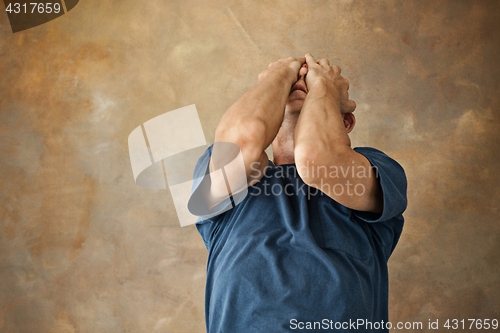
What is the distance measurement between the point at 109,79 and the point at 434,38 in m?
2.09

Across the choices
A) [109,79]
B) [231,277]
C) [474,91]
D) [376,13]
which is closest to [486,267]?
[474,91]

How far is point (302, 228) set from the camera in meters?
1.04

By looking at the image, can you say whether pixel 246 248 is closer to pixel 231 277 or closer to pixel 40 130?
pixel 231 277

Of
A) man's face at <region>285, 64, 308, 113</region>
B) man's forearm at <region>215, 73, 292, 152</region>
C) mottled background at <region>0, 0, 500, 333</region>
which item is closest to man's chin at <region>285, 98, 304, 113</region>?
man's face at <region>285, 64, 308, 113</region>

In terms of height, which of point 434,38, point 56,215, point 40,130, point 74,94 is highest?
point 434,38

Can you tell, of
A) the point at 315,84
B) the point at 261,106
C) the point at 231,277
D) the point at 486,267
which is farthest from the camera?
the point at 486,267

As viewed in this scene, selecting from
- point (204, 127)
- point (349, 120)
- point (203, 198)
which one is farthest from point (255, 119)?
point (204, 127)

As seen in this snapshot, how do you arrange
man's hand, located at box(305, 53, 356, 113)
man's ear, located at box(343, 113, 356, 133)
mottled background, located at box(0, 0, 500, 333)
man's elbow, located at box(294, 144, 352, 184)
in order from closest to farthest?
man's elbow, located at box(294, 144, 352, 184) < man's hand, located at box(305, 53, 356, 113) < man's ear, located at box(343, 113, 356, 133) < mottled background, located at box(0, 0, 500, 333)

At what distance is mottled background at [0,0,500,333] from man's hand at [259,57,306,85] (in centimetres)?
89

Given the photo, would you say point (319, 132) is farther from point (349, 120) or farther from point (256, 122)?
point (349, 120)

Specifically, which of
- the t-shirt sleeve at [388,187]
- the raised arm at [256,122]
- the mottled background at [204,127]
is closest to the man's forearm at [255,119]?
the raised arm at [256,122]

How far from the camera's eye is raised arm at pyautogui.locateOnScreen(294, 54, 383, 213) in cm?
95

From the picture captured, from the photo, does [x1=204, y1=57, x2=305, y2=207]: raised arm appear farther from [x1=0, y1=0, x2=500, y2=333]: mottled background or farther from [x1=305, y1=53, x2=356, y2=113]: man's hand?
[x1=0, y1=0, x2=500, y2=333]: mottled background

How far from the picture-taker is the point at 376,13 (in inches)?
86.2
